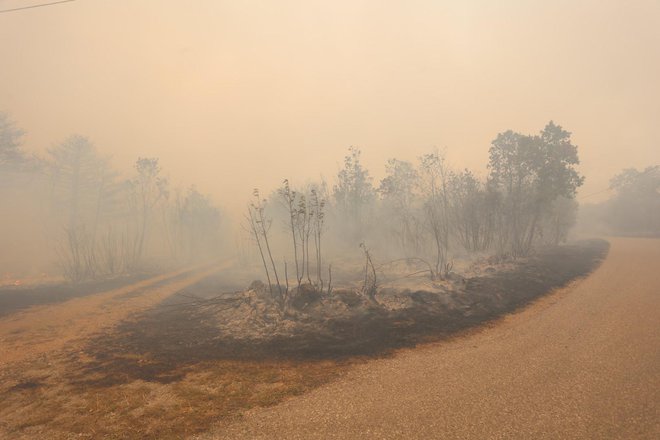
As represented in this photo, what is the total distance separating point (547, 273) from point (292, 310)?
18215 mm

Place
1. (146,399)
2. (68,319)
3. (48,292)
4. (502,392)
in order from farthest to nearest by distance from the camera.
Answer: (48,292), (68,319), (146,399), (502,392)

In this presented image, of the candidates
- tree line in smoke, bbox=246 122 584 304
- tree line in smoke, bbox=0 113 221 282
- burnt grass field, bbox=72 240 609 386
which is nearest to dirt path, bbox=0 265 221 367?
burnt grass field, bbox=72 240 609 386

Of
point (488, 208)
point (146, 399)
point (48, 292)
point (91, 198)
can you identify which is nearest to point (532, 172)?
point (488, 208)

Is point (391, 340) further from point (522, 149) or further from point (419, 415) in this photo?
point (522, 149)

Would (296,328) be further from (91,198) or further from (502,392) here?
(91,198)

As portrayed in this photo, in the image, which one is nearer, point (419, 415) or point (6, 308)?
point (419, 415)

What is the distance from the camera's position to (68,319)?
17328 millimetres

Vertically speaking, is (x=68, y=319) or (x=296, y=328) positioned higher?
(x=68, y=319)

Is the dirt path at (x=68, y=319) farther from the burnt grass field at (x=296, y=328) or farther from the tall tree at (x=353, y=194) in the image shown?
the tall tree at (x=353, y=194)

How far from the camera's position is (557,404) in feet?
23.0

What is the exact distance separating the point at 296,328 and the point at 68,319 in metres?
13.0

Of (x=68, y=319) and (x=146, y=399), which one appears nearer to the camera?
(x=146, y=399)

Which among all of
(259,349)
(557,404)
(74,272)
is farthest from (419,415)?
(74,272)

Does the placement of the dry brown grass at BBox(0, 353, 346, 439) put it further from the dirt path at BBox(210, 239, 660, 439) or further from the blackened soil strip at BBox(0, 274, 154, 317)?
the blackened soil strip at BBox(0, 274, 154, 317)
